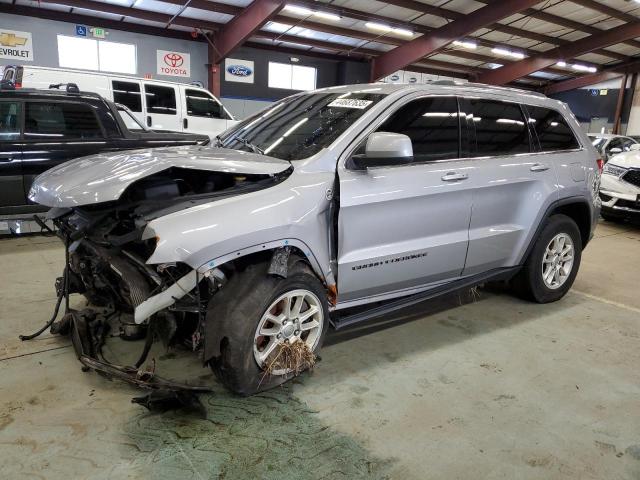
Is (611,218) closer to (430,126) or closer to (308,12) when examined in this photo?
(430,126)

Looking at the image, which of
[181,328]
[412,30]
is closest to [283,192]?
[181,328]

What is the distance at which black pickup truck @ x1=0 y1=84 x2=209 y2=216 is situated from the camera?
501cm

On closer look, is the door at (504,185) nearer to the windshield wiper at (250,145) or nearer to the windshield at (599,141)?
the windshield wiper at (250,145)

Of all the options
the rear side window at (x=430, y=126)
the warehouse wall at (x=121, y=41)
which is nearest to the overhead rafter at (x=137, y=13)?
the warehouse wall at (x=121, y=41)

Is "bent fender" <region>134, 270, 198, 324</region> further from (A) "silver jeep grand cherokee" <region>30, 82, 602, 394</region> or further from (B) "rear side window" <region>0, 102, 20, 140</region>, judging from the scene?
(B) "rear side window" <region>0, 102, 20, 140</region>

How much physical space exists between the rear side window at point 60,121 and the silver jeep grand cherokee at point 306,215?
2726 millimetres

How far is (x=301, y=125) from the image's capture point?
3143 millimetres

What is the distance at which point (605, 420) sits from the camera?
2.52 m

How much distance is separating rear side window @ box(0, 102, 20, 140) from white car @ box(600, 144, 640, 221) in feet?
26.7

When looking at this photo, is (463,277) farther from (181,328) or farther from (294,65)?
(294,65)

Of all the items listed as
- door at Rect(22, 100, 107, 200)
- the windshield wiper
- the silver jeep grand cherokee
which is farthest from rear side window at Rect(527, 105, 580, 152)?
door at Rect(22, 100, 107, 200)

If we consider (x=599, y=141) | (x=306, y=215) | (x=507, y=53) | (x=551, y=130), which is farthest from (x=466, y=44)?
(x=306, y=215)

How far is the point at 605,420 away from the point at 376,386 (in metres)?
1.20

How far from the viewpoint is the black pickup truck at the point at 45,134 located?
16.4 ft
